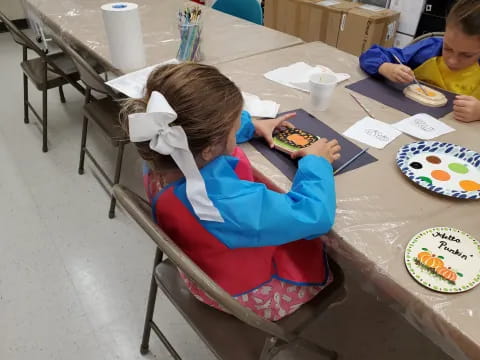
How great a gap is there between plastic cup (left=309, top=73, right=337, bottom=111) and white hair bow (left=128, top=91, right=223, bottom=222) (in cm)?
56

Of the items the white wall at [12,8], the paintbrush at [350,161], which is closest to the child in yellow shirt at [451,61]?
the paintbrush at [350,161]

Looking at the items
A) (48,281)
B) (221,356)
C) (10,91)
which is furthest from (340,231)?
(10,91)

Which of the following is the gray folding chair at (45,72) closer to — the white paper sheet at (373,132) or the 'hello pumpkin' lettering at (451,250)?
the white paper sheet at (373,132)

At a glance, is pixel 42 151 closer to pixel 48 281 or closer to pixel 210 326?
pixel 48 281

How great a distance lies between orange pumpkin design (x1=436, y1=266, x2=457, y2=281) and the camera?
0.64 m

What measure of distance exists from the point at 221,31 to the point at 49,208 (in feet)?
4.00

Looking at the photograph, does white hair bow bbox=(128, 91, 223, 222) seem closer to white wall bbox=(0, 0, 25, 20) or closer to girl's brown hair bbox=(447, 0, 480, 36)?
girl's brown hair bbox=(447, 0, 480, 36)

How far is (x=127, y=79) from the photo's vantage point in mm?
1347

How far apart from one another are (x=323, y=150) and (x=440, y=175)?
27 cm

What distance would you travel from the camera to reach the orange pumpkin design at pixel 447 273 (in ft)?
2.11

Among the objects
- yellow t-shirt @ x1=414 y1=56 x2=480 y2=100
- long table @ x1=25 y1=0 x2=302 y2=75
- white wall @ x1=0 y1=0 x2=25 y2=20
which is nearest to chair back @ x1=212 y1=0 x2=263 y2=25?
long table @ x1=25 y1=0 x2=302 y2=75

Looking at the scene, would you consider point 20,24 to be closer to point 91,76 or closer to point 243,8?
point 243,8

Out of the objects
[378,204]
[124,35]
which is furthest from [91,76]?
[378,204]

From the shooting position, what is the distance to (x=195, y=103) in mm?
692
